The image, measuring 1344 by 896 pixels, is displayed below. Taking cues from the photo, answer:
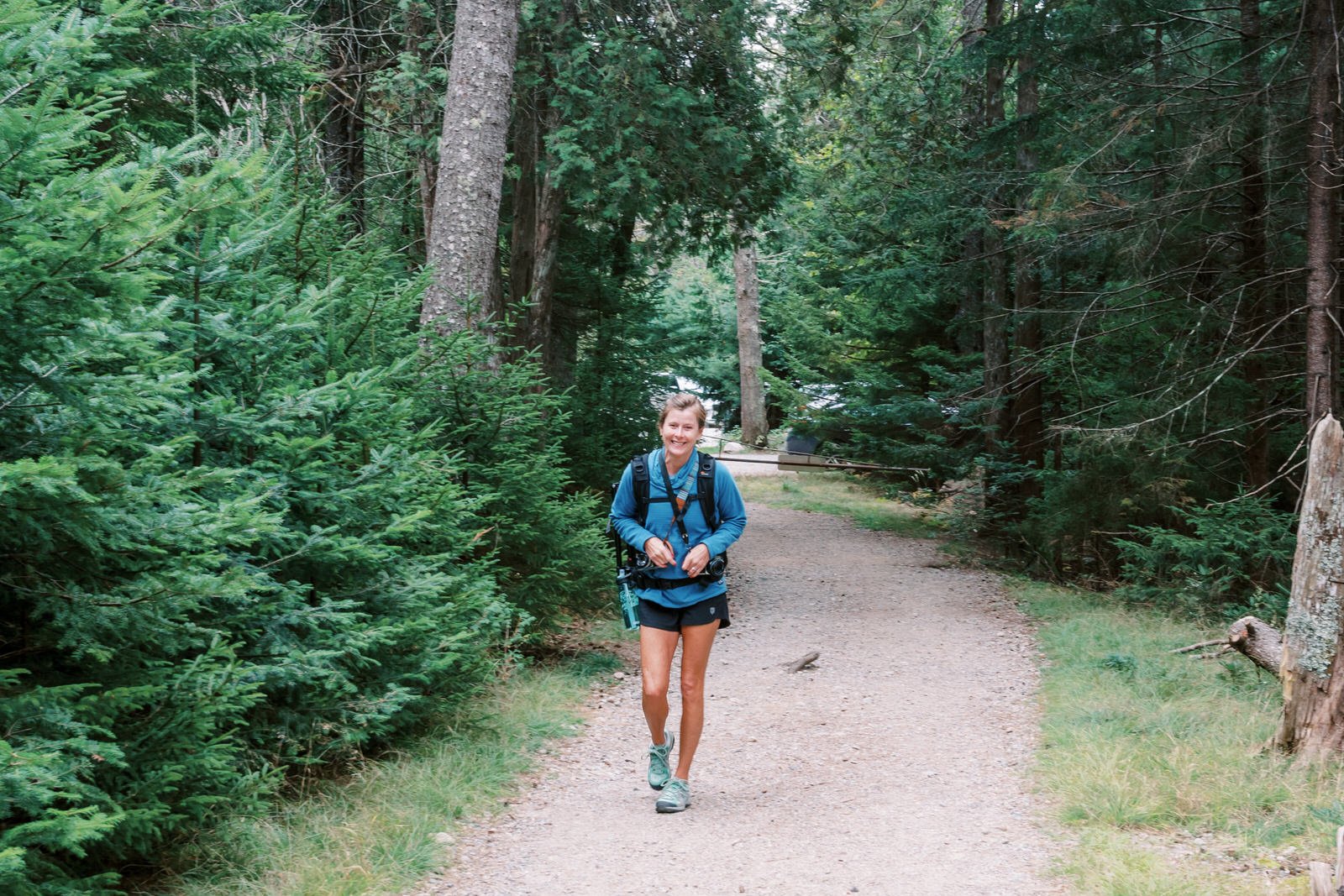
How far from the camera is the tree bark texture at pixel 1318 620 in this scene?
5.97 meters

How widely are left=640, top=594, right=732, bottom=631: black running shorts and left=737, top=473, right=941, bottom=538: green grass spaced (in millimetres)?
13682

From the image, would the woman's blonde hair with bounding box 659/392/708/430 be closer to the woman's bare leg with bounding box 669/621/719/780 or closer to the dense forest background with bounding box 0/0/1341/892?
the woman's bare leg with bounding box 669/621/719/780

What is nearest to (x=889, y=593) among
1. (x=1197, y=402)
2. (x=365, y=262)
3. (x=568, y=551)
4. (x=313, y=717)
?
(x=1197, y=402)

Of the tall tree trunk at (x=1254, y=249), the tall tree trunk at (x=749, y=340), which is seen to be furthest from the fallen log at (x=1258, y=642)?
the tall tree trunk at (x=749, y=340)

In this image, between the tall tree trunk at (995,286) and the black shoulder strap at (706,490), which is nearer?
the black shoulder strap at (706,490)

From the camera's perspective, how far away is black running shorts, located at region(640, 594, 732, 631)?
5.44m

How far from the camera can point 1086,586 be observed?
1399 centimetres

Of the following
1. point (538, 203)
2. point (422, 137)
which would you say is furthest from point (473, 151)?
point (538, 203)

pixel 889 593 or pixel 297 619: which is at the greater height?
pixel 297 619

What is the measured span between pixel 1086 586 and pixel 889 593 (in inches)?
111

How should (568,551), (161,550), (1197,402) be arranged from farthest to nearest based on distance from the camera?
1. (1197,402)
2. (568,551)
3. (161,550)

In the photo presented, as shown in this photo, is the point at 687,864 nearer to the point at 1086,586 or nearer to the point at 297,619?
the point at 297,619

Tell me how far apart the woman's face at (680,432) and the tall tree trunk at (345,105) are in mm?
9469

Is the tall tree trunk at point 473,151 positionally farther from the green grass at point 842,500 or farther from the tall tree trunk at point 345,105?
the green grass at point 842,500
